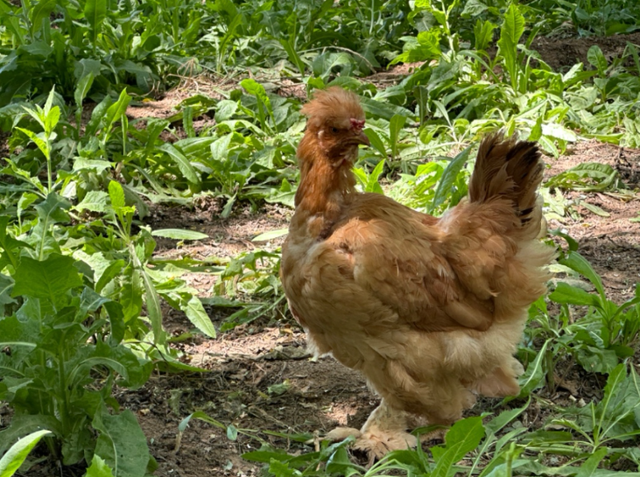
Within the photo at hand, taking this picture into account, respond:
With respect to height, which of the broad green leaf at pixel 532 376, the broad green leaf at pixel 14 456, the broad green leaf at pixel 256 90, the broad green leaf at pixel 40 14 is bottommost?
the broad green leaf at pixel 532 376

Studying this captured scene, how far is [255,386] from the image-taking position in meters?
4.43

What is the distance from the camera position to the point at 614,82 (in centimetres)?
749

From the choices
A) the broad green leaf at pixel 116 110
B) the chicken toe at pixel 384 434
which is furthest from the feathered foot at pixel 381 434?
the broad green leaf at pixel 116 110

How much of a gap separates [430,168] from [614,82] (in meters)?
2.72

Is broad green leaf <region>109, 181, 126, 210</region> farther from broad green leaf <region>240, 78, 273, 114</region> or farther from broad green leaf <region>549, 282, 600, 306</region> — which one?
broad green leaf <region>549, 282, 600, 306</region>

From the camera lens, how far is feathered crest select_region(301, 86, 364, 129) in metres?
4.01

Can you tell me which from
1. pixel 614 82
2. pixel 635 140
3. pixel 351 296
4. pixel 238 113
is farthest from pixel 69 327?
pixel 614 82

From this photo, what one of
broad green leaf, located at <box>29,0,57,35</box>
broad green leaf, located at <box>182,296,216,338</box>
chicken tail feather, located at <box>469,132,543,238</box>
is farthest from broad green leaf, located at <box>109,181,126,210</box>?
broad green leaf, located at <box>29,0,57,35</box>

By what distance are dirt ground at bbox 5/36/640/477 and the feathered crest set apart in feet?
4.55

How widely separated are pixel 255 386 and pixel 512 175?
1.74 m

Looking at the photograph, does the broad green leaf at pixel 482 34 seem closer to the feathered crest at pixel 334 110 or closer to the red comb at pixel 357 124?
the feathered crest at pixel 334 110

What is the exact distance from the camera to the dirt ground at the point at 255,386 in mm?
3794

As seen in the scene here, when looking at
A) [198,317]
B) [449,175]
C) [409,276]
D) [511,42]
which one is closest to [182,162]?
[198,317]

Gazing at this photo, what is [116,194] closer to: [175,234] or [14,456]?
[175,234]
